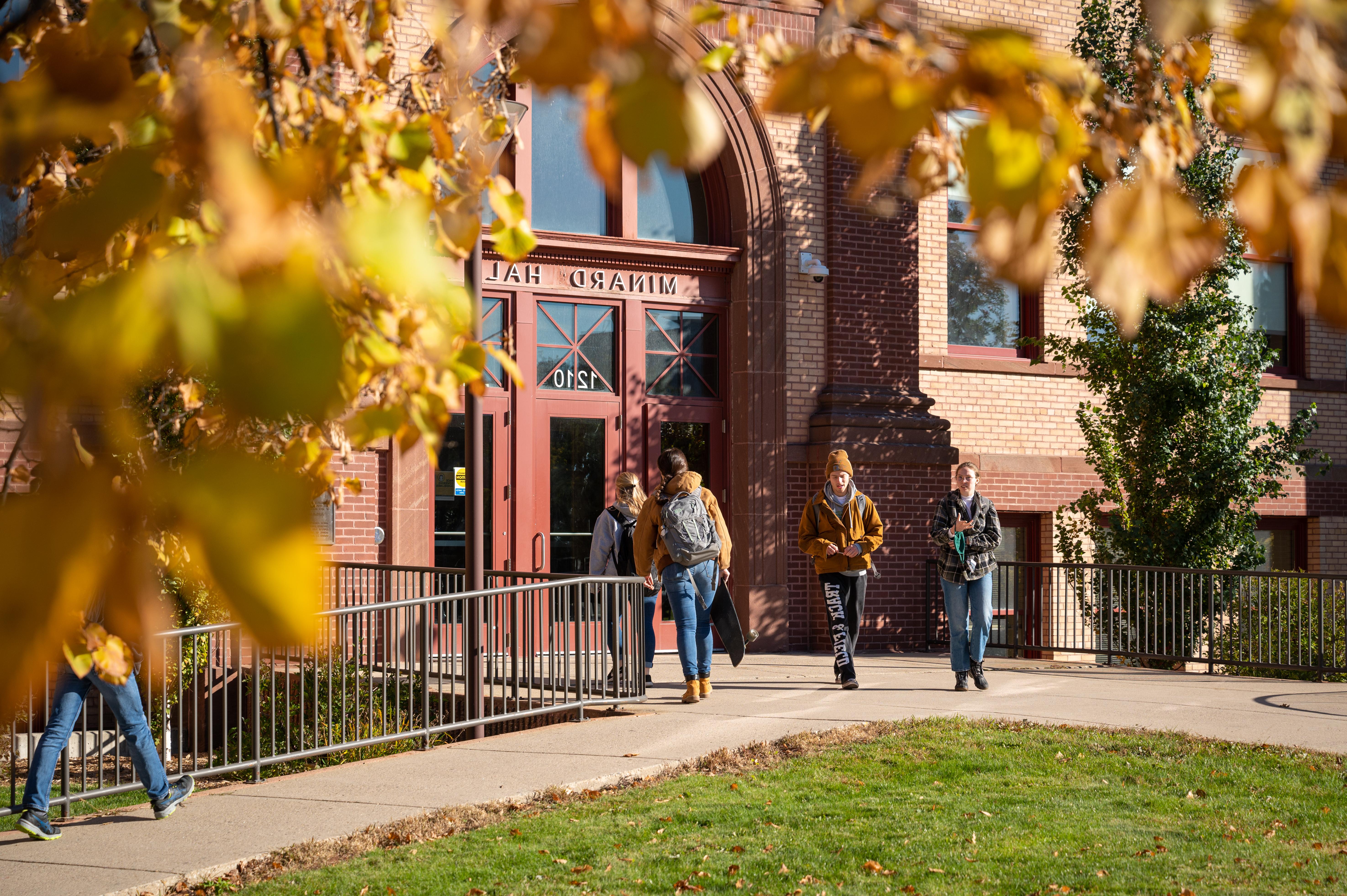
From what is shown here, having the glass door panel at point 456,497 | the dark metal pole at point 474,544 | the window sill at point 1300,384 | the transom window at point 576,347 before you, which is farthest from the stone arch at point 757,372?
the window sill at point 1300,384

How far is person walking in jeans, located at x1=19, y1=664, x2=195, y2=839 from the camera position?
613cm

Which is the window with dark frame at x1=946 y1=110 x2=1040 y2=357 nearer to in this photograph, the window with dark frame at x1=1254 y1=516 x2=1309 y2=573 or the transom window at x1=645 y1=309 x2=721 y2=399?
the transom window at x1=645 y1=309 x2=721 y2=399

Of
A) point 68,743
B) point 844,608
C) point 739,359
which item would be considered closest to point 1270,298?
point 739,359

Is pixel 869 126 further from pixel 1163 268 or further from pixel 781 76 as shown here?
pixel 1163 268

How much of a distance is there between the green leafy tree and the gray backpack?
6.29 m

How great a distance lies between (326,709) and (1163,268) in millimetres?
8784

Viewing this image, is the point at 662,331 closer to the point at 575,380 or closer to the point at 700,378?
the point at 700,378

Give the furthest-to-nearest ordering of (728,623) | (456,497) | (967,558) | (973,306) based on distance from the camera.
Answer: (973,306)
(456,497)
(728,623)
(967,558)

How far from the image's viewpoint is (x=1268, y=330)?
18047 mm

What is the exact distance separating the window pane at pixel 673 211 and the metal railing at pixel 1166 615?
4.71 metres

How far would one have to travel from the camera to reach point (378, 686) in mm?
10047

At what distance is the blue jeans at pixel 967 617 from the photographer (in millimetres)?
10414

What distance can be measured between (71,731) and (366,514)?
20.6ft

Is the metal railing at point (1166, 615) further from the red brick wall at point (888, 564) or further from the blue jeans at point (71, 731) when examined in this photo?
the blue jeans at point (71, 731)
